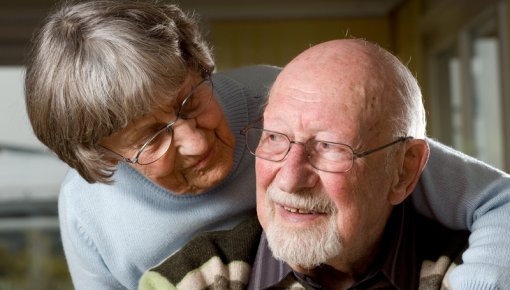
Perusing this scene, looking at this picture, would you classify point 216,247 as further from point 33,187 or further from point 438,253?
point 33,187

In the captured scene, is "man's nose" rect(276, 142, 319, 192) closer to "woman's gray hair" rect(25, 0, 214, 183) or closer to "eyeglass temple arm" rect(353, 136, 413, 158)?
"eyeglass temple arm" rect(353, 136, 413, 158)

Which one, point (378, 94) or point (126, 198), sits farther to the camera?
point (126, 198)

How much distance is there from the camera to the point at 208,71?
2.02 m

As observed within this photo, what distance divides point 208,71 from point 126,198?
39cm

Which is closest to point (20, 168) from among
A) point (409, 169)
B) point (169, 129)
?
point (169, 129)

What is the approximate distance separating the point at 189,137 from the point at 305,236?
0.34 metres

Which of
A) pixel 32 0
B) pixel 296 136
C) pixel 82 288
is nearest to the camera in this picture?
pixel 296 136

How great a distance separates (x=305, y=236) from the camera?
175 cm

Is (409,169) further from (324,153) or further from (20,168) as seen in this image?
(20,168)

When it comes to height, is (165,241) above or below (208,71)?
below

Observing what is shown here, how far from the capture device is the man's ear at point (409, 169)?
1.86 m

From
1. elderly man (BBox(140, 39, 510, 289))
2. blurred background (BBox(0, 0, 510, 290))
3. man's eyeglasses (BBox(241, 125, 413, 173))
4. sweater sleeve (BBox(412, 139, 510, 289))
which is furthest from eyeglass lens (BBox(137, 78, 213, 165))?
blurred background (BBox(0, 0, 510, 290))

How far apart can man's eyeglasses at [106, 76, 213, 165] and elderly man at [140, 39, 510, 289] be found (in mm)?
124

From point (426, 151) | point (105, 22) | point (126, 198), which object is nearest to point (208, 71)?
point (105, 22)
